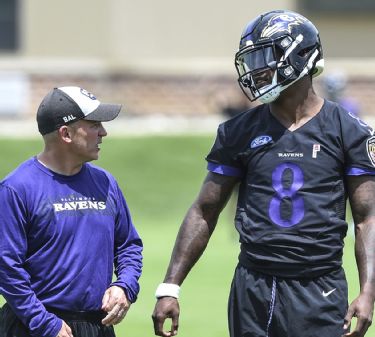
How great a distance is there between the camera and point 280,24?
214 inches

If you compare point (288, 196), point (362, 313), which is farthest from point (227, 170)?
point (362, 313)

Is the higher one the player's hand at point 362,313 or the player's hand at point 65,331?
the player's hand at point 362,313

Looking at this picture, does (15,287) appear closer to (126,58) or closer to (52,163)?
(52,163)

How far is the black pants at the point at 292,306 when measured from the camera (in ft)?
17.3

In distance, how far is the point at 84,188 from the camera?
5.63m

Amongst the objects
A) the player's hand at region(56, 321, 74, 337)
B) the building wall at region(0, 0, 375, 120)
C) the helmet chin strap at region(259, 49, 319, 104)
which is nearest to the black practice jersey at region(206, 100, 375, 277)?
the helmet chin strap at region(259, 49, 319, 104)

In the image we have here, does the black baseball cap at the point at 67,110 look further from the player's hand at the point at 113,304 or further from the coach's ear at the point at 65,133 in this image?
the player's hand at the point at 113,304

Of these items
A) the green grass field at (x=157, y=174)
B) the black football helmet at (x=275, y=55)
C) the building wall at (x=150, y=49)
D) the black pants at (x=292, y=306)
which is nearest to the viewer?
the black pants at (x=292, y=306)

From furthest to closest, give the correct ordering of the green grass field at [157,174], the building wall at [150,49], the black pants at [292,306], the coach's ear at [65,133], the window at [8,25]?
the window at [8,25], the building wall at [150,49], the green grass field at [157,174], the coach's ear at [65,133], the black pants at [292,306]

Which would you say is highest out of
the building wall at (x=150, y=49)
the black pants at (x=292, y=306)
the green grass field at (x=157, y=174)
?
the black pants at (x=292, y=306)

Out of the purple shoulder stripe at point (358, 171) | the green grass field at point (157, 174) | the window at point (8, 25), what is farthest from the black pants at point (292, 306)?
the window at point (8, 25)

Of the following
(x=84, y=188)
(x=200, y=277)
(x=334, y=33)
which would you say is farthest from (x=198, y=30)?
(x=84, y=188)

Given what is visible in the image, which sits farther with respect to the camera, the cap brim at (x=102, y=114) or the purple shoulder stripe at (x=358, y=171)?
the cap brim at (x=102, y=114)

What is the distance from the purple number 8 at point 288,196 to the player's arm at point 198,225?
285 millimetres
